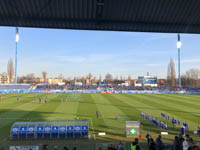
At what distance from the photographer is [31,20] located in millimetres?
7035

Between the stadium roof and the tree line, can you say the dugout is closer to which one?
the stadium roof

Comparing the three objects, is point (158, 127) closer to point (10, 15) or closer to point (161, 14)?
point (161, 14)

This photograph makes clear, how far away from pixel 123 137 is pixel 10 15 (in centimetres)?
1215

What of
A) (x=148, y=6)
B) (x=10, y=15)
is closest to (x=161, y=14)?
(x=148, y=6)

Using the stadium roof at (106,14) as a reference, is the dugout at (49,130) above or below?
below

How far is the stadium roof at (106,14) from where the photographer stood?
20.1 feet

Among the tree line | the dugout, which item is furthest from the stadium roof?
the tree line

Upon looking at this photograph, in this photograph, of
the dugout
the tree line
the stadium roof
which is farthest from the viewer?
the tree line

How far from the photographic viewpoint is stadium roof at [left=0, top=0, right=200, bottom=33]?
20.1ft

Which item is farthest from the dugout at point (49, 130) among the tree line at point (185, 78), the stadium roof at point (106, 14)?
the tree line at point (185, 78)

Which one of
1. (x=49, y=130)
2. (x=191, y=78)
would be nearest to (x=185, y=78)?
(x=191, y=78)

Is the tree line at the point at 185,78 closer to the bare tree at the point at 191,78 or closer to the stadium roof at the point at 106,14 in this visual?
the bare tree at the point at 191,78

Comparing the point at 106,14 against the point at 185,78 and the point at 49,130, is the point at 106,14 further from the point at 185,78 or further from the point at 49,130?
the point at 185,78

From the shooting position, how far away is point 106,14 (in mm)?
6648
